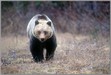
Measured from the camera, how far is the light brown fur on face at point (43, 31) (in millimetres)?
6188

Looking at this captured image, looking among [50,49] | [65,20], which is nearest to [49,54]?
[50,49]

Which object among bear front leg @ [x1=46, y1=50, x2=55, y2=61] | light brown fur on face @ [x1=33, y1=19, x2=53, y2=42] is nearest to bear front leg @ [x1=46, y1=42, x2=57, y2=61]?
bear front leg @ [x1=46, y1=50, x2=55, y2=61]

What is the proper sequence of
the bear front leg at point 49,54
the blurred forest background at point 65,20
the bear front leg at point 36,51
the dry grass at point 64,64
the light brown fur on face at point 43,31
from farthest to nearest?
the blurred forest background at point 65,20, the bear front leg at point 49,54, the bear front leg at point 36,51, the light brown fur on face at point 43,31, the dry grass at point 64,64

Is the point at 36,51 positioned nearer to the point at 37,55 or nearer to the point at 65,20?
the point at 37,55

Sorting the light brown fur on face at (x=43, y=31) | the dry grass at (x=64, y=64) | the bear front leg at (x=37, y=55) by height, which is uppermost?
the light brown fur on face at (x=43, y=31)

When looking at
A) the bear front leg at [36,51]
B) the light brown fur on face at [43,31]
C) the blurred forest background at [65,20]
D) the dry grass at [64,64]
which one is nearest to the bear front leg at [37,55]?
the bear front leg at [36,51]

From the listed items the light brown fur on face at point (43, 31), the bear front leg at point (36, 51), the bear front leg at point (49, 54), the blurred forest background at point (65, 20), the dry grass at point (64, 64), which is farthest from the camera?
the blurred forest background at point (65, 20)

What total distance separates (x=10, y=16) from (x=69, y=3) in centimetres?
263

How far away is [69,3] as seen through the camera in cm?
1418

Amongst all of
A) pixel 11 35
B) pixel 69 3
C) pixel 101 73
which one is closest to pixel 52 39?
pixel 101 73

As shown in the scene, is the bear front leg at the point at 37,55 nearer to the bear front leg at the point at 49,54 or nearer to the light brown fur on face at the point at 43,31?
the bear front leg at the point at 49,54

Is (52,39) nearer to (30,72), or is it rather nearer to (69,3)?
(30,72)

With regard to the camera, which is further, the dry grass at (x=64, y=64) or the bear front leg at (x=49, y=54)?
the bear front leg at (x=49, y=54)

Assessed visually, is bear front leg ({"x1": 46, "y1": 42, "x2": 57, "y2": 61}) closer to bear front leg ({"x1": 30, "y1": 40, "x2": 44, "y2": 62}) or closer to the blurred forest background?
bear front leg ({"x1": 30, "y1": 40, "x2": 44, "y2": 62})
